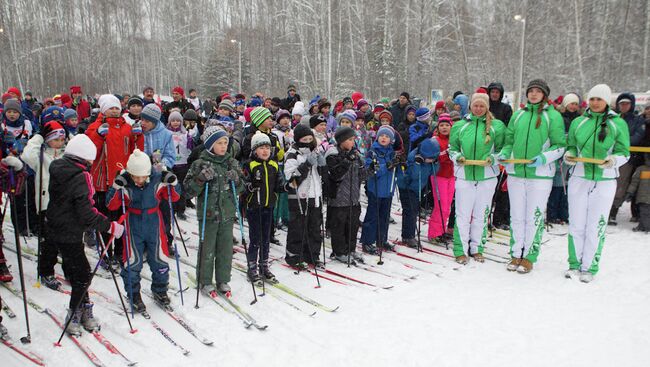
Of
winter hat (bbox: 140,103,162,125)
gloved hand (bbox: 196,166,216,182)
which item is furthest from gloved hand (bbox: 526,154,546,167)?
winter hat (bbox: 140,103,162,125)

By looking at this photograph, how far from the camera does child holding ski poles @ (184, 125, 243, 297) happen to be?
441 centimetres

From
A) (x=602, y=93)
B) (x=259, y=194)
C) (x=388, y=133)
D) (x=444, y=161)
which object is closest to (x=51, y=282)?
(x=259, y=194)

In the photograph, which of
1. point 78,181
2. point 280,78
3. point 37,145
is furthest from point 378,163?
point 280,78

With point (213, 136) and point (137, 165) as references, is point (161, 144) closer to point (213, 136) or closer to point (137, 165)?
point (213, 136)

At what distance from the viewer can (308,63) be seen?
26062 millimetres

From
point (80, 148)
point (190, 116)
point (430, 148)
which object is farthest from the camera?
point (190, 116)

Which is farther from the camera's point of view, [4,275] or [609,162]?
[609,162]

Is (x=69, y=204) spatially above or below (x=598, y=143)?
below

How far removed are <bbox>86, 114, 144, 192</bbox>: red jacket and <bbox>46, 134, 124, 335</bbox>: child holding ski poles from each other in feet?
4.22

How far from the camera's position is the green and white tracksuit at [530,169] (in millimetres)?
5297

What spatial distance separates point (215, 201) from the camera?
14.7ft

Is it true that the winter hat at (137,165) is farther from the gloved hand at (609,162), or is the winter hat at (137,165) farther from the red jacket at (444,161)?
the gloved hand at (609,162)

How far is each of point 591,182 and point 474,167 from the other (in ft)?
4.33

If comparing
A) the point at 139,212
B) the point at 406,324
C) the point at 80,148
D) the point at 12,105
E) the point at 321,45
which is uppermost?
the point at 321,45
